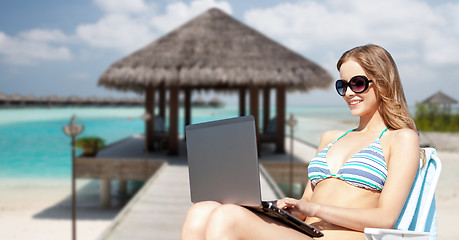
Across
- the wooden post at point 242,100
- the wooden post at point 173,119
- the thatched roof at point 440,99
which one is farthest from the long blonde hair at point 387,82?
the thatched roof at point 440,99

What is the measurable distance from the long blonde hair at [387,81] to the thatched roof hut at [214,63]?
239 inches

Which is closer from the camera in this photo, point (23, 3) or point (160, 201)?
point (160, 201)

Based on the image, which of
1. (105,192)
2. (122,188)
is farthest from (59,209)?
(122,188)

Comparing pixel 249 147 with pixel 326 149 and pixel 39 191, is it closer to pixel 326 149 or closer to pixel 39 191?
pixel 326 149

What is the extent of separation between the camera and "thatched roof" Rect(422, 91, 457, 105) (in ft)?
71.2

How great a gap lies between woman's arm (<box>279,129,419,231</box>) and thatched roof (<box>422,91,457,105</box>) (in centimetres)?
2353

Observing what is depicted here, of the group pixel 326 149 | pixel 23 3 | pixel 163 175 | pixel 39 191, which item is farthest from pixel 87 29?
pixel 326 149

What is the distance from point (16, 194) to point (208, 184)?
33.5 ft

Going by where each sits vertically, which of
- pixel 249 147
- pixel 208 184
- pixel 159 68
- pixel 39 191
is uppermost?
pixel 159 68

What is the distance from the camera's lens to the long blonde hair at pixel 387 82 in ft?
4.29

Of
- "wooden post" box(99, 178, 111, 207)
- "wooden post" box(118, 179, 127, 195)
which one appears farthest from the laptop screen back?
"wooden post" box(118, 179, 127, 195)

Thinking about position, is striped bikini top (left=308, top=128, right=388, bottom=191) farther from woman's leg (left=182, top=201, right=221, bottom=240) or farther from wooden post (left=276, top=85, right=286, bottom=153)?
wooden post (left=276, top=85, right=286, bottom=153)

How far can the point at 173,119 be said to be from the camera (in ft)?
26.3

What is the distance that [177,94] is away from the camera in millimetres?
7980
